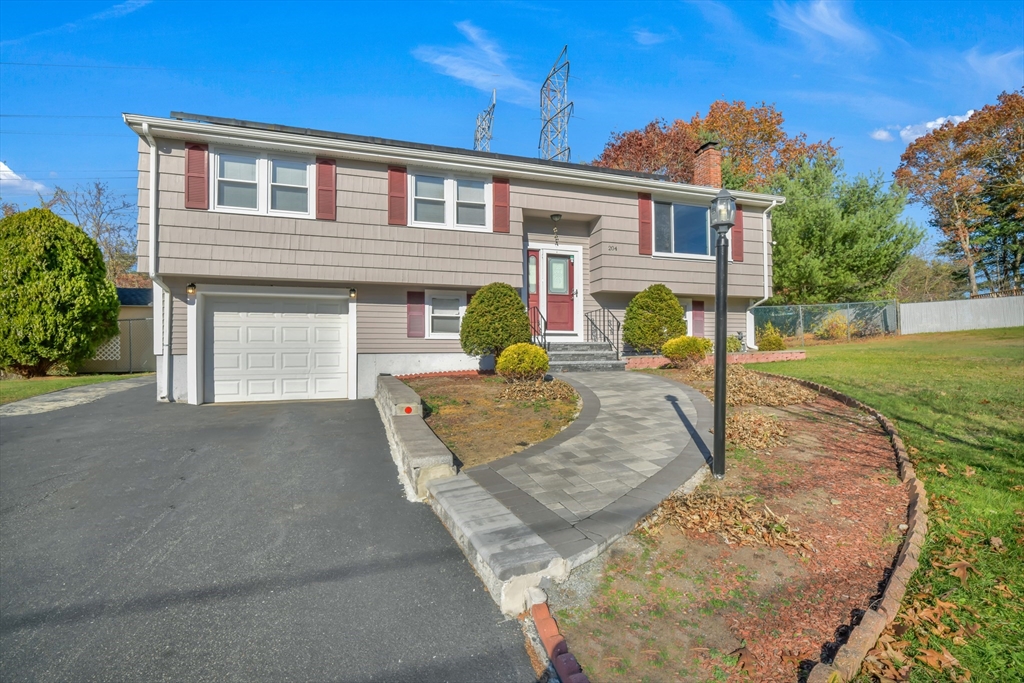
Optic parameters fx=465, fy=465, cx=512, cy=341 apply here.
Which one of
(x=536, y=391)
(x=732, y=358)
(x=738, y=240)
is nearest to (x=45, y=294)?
(x=536, y=391)

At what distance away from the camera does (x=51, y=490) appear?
4418 millimetres

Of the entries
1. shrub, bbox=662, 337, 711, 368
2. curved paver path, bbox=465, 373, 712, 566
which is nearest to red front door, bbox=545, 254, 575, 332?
shrub, bbox=662, 337, 711, 368

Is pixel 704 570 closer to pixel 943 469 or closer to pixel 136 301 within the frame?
Result: pixel 943 469

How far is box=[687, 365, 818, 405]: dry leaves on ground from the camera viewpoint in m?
6.60

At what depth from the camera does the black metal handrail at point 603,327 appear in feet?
38.2

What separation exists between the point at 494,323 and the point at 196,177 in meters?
6.06

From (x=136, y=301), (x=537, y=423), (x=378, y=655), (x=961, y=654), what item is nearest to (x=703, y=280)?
(x=537, y=423)

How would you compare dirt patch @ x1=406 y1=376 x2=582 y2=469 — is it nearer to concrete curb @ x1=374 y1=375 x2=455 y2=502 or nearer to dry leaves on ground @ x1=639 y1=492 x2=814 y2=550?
concrete curb @ x1=374 y1=375 x2=455 y2=502

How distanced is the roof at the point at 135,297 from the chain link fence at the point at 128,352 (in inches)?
34.8

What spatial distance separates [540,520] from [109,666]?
2.39 metres

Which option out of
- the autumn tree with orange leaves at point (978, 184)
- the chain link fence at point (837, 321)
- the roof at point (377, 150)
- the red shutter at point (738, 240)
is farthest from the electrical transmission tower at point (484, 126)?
the autumn tree with orange leaves at point (978, 184)

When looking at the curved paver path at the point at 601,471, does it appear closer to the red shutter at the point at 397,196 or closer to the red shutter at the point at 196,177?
the red shutter at the point at 397,196

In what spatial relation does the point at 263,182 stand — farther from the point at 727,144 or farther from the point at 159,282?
the point at 727,144

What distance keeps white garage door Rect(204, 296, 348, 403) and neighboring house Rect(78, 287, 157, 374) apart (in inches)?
408
